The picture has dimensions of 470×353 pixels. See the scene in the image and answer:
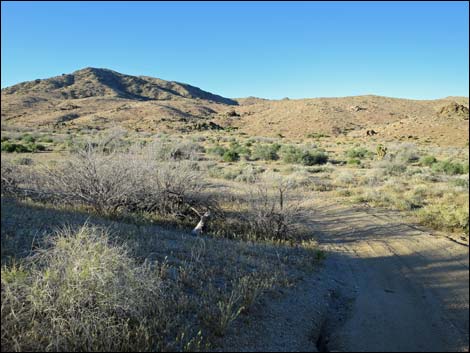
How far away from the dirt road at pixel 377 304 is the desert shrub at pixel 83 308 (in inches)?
41.0

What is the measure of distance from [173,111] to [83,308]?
277ft

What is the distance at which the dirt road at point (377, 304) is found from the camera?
9.76ft

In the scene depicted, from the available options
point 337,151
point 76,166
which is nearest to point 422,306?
point 76,166

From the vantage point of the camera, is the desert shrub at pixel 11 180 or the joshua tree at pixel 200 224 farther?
the joshua tree at pixel 200 224

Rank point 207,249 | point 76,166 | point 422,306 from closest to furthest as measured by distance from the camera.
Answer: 1. point 422,306
2. point 207,249
3. point 76,166

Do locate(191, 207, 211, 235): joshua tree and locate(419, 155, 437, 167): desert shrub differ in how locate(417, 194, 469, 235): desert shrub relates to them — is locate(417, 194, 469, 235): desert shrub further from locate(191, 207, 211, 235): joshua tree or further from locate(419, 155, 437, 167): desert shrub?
locate(419, 155, 437, 167): desert shrub

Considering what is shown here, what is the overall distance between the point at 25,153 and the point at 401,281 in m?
24.6

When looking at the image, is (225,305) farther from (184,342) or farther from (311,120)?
(311,120)

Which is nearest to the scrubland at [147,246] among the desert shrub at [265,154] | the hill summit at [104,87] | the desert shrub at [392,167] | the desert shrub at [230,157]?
the desert shrub at [392,167]

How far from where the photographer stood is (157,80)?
458 feet

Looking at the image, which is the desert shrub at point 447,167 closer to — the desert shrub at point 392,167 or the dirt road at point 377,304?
the desert shrub at point 392,167

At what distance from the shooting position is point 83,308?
3.95 metres

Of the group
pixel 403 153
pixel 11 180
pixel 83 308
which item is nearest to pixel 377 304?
pixel 83 308

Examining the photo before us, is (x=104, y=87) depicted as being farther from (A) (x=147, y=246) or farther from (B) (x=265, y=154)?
(A) (x=147, y=246)
